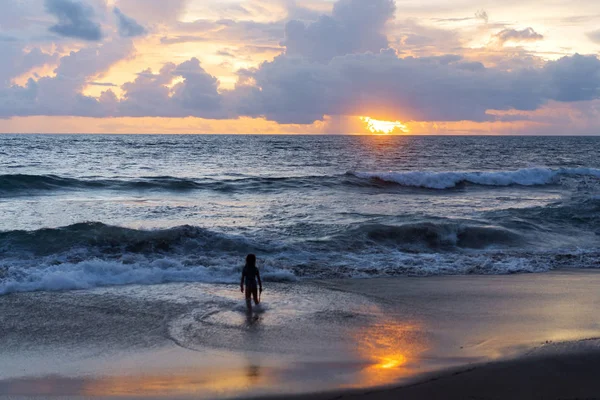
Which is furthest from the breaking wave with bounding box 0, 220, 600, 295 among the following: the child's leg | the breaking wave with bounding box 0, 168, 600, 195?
the breaking wave with bounding box 0, 168, 600, 195

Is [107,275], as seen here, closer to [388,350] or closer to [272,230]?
[272,230]

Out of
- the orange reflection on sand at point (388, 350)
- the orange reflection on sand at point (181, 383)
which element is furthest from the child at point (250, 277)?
the orange reflection on sand at point (181, 383)

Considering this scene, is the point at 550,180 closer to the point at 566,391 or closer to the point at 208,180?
the point at 208,180

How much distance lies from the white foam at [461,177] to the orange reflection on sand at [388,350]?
25121 mm

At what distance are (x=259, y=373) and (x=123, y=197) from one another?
2051 cm

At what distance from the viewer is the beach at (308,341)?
646 centimetres

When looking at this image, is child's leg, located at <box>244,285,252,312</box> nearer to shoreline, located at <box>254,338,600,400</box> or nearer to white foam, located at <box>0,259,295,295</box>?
white foam, located at <box>0,259,295,295</box>

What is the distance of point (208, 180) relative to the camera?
32656 millimetres

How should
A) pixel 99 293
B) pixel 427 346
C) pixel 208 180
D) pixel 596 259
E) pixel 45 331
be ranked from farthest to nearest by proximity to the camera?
1. pixel 208 180
2. pixel 596 259
3. pixel 99 293
4. pixel 45 331
5. pixel 427 346

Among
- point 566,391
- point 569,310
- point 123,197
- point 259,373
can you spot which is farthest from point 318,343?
point 123,197

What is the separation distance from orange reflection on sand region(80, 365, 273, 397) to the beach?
0.02 metres

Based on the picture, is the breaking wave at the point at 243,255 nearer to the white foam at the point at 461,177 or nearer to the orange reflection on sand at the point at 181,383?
the orange reflection on sand at the point at 181,383

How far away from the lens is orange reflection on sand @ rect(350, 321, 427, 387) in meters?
6.68

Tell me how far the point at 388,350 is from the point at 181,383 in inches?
119
